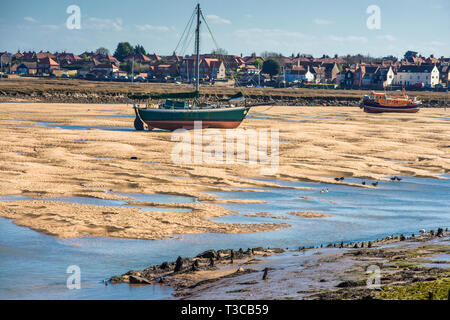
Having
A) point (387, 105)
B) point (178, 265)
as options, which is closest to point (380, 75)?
point (387, 105)

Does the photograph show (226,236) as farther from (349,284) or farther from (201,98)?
(201,98)

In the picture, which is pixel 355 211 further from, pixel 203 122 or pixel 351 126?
pixel 351 126

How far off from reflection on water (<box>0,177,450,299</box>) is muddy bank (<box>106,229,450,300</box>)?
94 centimetres

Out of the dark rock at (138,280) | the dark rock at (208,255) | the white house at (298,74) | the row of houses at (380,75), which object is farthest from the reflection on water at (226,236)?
the white house at (298,74)

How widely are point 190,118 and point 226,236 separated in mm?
35597

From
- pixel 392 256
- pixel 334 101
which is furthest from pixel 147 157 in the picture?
pixel 334 101

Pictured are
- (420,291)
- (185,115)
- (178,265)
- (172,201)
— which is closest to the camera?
(420,291)

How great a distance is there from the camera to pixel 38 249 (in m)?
18.2

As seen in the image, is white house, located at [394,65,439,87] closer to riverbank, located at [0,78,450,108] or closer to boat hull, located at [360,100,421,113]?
riverbank, located at [0,78,450,108]

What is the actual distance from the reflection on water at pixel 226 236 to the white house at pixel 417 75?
442ft

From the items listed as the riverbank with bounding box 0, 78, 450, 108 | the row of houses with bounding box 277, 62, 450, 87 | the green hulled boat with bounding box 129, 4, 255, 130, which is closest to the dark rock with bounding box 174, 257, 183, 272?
the green hulled boat with bounding box 129, 4, 255, 130

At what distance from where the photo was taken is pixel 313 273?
15.1 m

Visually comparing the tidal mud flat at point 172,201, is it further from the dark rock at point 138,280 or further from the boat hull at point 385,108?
the boat hull at point 385,108

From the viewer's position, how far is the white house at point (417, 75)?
516 feet
